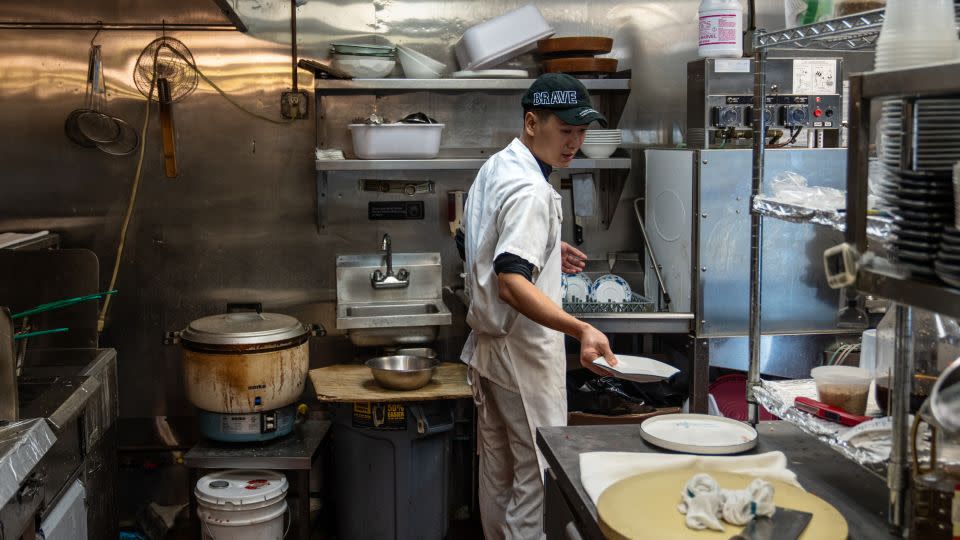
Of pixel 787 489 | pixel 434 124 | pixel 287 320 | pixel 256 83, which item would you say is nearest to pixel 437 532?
pixel 287 320

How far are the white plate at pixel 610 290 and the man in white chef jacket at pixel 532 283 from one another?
3.25 feet

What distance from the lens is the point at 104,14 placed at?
14.8 feet

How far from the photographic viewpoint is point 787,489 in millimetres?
1890

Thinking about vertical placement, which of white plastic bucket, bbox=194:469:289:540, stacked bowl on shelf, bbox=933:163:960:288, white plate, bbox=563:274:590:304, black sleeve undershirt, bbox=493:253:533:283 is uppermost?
stacked bowl on shelf, bbox=933:163:960:288

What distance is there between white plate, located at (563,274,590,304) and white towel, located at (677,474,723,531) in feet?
7.93

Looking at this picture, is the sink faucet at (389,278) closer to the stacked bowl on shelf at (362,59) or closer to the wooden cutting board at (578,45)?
the stacked bowl on shelf at (362,59)

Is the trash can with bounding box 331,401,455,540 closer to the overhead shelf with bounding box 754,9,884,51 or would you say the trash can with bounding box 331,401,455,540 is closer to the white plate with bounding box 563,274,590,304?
the white plate with bounding box 563,274,590,304

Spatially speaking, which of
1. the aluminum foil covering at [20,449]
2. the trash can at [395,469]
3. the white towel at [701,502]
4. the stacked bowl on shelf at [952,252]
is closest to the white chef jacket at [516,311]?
the trash can at [395,469]

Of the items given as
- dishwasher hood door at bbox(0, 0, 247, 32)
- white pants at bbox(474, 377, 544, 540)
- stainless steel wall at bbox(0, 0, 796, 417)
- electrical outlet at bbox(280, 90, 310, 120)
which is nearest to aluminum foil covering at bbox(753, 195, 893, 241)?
white pants at bbox(474, 377, 544, 540)

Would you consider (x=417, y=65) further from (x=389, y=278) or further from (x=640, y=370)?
(x=640, y=370)

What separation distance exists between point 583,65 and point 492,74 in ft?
1.27

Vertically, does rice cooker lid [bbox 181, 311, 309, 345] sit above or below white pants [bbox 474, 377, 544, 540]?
above

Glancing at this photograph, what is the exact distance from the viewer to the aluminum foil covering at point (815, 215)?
1.66 m

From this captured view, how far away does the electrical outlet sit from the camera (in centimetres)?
454
